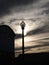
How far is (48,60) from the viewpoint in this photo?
45031 millimetres

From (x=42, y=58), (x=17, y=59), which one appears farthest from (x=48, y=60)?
(x=17, y=59)

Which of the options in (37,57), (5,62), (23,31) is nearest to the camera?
(23,31)

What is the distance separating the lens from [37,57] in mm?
47156

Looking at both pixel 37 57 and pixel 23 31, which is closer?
pixel 23 31

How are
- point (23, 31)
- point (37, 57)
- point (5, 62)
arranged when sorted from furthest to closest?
point (37, 57), point (5, 62), point (23, 31)

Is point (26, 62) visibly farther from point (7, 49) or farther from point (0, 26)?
point (0, 26)

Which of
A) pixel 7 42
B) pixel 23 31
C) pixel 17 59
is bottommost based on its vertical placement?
pixel 17 59

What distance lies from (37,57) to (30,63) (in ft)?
9.44

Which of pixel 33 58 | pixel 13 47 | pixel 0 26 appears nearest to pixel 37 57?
pixel 33 58

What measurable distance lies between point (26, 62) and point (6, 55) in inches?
133

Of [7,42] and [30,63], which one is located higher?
[7,42]

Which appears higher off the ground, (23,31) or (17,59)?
(23,31)

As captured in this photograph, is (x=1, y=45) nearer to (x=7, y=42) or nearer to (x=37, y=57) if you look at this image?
(x=7, y=42)

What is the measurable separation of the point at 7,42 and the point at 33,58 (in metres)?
5.18
